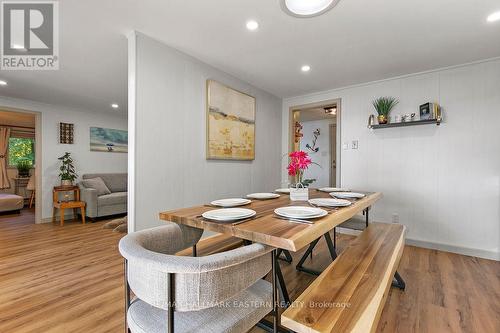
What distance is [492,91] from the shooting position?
2.65 metres

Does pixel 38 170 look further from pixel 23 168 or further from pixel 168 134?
pixel 168 134

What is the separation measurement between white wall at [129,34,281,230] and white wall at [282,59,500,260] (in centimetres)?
208

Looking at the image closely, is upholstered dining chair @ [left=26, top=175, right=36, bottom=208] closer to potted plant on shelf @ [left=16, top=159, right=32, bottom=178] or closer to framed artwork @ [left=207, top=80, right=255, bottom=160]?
potted plant on shelf @ [left=16, top=159, right=32, bottom=178]

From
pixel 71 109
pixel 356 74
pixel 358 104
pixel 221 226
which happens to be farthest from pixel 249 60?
pixel 71 109

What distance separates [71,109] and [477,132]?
6.65 metres

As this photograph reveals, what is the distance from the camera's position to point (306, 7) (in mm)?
1757

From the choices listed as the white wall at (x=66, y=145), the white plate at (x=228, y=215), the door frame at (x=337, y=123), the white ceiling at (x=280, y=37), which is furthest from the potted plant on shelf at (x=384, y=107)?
the white wall at (x=66, y=145)

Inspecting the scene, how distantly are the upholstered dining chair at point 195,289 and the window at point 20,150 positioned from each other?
7.62m

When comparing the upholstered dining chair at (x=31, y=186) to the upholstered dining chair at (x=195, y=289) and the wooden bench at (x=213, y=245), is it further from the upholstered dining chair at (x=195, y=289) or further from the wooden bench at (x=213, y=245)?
the upholstered dining chair at (x=195, y=289)

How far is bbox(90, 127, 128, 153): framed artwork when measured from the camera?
5137 millimetres

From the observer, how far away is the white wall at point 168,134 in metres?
2.11

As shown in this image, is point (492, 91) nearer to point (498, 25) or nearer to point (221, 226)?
point (498, 25)

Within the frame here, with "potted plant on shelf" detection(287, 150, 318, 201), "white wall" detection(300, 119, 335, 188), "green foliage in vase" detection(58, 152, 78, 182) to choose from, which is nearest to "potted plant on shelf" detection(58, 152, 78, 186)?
"green foliage in vase" detection(58, 152, 78, 182)

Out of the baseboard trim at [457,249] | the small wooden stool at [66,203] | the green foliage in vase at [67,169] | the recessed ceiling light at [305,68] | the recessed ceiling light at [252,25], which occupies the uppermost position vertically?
the recessed ceiling light at [305,68]
